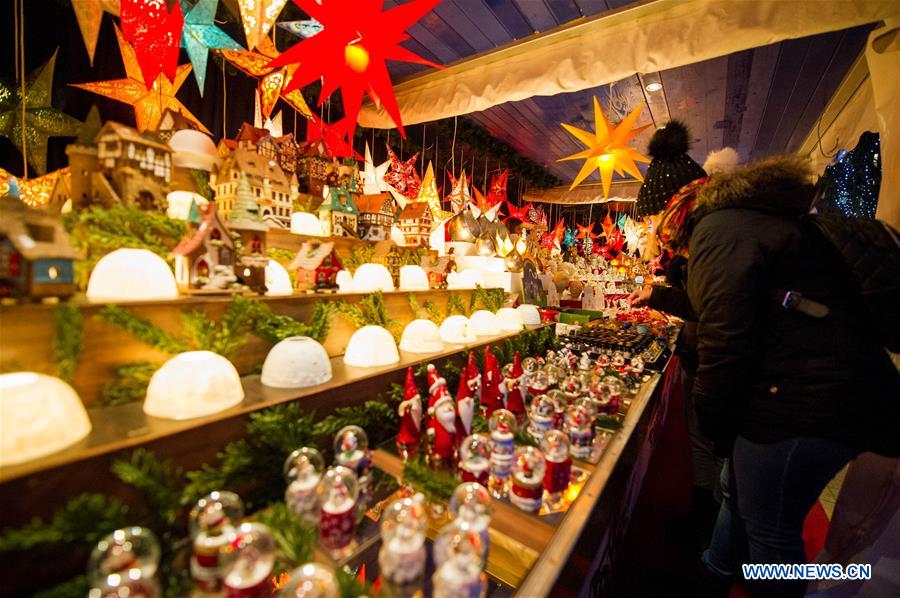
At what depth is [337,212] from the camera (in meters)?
1.71

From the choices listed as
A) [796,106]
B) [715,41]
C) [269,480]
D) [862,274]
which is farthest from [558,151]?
[269,480]

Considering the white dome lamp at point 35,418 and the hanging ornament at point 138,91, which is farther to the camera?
the hanging ornament at point 138,91

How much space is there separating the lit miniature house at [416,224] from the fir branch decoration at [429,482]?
1500mm

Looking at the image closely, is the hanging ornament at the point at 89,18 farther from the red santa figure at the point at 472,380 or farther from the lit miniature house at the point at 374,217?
the red santa figure at the point at 472,380

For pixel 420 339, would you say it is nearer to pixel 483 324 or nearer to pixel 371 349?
pixel 371 349

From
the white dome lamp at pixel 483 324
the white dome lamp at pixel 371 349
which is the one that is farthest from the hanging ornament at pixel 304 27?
the white dome lamp at pixel 483 324

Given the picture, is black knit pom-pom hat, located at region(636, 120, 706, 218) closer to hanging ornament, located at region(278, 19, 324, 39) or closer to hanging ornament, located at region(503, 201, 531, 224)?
hanging ornament, located at region(278, 19, 324, 39)

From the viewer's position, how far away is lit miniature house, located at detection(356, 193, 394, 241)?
189 cm

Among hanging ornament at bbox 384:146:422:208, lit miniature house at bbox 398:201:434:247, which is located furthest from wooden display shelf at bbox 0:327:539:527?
hanging ornament at bbox 384:146:422:208

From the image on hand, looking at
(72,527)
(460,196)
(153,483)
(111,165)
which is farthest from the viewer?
(460,196)

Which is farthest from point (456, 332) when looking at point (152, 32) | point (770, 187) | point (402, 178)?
point (402, 178)

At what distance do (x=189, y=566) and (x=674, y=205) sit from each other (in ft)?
7.39

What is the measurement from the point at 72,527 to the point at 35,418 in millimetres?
248

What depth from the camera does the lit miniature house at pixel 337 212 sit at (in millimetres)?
1701
